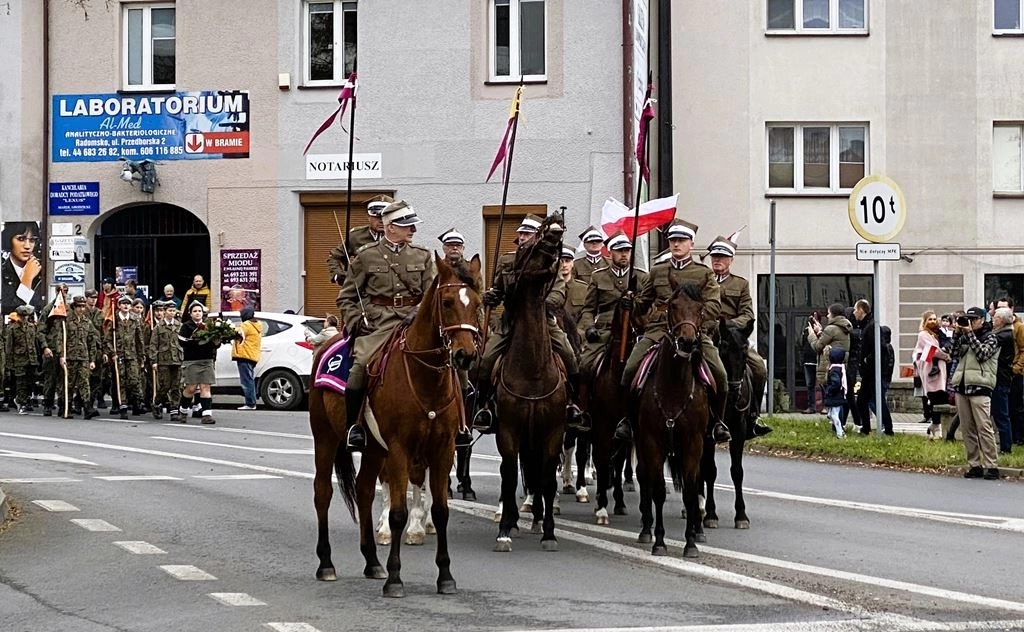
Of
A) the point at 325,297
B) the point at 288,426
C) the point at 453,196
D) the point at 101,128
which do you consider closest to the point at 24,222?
the point at 101,128

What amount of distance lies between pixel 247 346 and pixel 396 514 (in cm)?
1817

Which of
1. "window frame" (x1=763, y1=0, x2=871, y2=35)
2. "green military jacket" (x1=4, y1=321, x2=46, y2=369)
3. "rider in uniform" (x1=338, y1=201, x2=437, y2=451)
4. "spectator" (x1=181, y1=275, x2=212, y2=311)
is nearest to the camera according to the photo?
"rider in uniform" (x1=338, y1=201, x2=437, y2=451)

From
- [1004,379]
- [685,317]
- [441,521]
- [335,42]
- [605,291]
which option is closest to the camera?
[441,521]

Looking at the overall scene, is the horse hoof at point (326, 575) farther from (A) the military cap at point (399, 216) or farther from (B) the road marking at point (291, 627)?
(A) the military cap at point (399, 216)

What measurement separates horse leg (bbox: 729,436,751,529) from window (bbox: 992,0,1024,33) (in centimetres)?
2254

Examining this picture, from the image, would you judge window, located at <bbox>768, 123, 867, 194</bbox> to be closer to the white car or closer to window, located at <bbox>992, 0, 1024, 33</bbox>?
window, located at <bbox>992, 0, 1024, 33</bbox>

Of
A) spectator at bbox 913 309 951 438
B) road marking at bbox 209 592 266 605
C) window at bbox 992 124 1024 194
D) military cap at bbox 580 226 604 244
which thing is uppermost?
window at bbox 992 124 1024 194

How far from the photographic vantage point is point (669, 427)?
12.4 metres

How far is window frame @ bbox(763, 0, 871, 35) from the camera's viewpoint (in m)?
34.0

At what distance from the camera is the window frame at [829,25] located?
111 feet

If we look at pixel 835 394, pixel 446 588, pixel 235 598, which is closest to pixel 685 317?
pixel 446 588

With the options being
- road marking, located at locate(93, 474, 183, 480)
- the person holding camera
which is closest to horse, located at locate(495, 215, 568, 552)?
road marking, located at locate(93, 474, 183, 480)

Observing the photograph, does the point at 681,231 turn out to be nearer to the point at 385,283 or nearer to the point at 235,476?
the point at 385,283

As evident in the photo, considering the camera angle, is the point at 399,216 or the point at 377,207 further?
the point at 377,207
